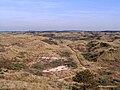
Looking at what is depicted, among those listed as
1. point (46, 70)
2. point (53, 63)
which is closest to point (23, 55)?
point (53, 63)

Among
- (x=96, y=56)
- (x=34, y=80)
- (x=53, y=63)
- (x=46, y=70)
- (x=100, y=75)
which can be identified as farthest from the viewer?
(x=96, y=56)

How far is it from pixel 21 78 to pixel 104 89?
336 inches

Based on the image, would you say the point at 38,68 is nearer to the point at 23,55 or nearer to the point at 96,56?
the point at 23,55

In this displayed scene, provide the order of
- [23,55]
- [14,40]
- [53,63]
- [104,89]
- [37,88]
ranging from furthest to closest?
[14,40] → [23,55] → [53,63] → [104,89] → [37,88]

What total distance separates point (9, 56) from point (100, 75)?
2031 centimetres

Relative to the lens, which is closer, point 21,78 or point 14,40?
point 21,78

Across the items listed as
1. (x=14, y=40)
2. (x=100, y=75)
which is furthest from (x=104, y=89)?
(x=14, y=40)

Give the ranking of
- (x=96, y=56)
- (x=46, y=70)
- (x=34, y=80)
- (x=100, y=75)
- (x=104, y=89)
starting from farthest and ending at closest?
1. (x=96, y=56)
2. (x=46, y=70)
3. (x=100, y=75)
4. (x=104, y=89)
5. (x=34, y=80)

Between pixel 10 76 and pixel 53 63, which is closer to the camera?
pixel 10 76

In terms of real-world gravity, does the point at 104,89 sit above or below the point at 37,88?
below

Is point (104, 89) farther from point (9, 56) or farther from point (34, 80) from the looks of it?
point (9, 56)

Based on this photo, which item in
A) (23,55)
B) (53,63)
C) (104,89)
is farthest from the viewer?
(23,55)

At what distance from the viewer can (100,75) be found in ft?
146

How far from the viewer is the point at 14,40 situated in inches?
3393
